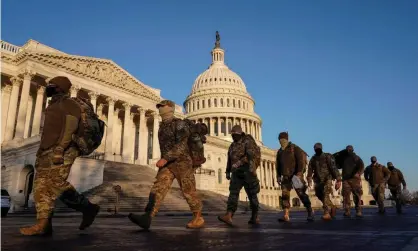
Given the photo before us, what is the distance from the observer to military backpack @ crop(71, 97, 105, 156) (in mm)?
5238

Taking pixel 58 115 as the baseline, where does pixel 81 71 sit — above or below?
above

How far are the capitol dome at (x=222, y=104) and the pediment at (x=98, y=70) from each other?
43001 millimetres

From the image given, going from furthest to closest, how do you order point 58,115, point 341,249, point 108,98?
point 108,98 → point 58,115 → point 341,249

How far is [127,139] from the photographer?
44344mm

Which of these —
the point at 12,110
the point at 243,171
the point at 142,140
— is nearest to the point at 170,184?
the point at 243,171

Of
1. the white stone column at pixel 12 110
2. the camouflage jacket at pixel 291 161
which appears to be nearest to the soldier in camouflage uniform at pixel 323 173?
the camouflage jacket at pixel 291 161

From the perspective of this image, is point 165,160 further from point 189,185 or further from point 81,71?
point 81,71

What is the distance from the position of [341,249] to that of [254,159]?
490 centimetres

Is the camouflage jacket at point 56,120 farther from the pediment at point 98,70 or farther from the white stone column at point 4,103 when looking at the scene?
the white stone column at point 4,103

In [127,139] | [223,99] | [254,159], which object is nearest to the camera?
[254,159]

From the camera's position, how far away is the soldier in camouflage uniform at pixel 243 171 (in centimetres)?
816

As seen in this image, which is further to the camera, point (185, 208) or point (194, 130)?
point (185, 208)

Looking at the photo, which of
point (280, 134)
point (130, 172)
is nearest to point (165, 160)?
point (280, 134)

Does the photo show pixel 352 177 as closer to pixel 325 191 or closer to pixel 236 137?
pixel 325 191
